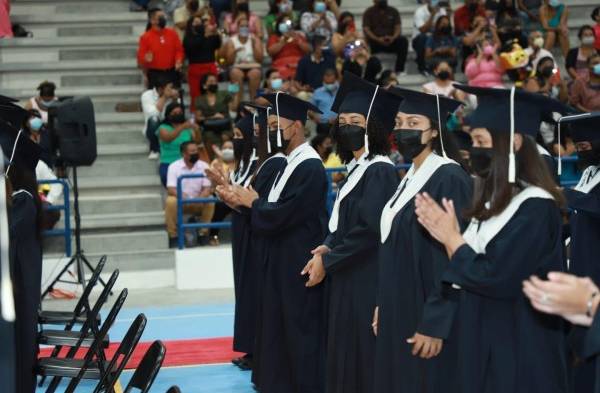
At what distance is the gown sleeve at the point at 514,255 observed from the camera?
441 cm

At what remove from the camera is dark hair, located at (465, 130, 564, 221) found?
4508 millimetres

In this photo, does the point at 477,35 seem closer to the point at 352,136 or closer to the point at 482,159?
the point at 352,136

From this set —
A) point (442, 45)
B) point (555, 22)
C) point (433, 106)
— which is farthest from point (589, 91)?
point (433, 106)

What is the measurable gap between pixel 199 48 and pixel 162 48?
1.74 feet

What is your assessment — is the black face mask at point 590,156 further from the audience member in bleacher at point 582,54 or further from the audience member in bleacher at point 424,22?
the audience member in bleacher at point 424,22

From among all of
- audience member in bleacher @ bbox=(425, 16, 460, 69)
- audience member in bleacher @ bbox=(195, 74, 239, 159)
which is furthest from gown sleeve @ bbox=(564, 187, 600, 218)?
audience member in bleacher @ bbox=(425, 16, 460, 69)

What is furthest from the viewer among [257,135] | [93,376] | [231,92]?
[231,92]

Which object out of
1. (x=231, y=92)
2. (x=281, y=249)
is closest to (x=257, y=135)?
(x=281, y=249)

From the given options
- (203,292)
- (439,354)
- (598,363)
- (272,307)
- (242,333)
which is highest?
(598,363)

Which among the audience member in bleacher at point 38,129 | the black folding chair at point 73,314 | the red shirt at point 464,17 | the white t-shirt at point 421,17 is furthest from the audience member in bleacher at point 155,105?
the black folding chair at point 73,314

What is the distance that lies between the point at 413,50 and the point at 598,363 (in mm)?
13799

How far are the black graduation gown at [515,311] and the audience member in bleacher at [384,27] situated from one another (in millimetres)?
12184

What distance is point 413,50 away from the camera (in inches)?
680

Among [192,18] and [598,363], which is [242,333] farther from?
[192,18]
